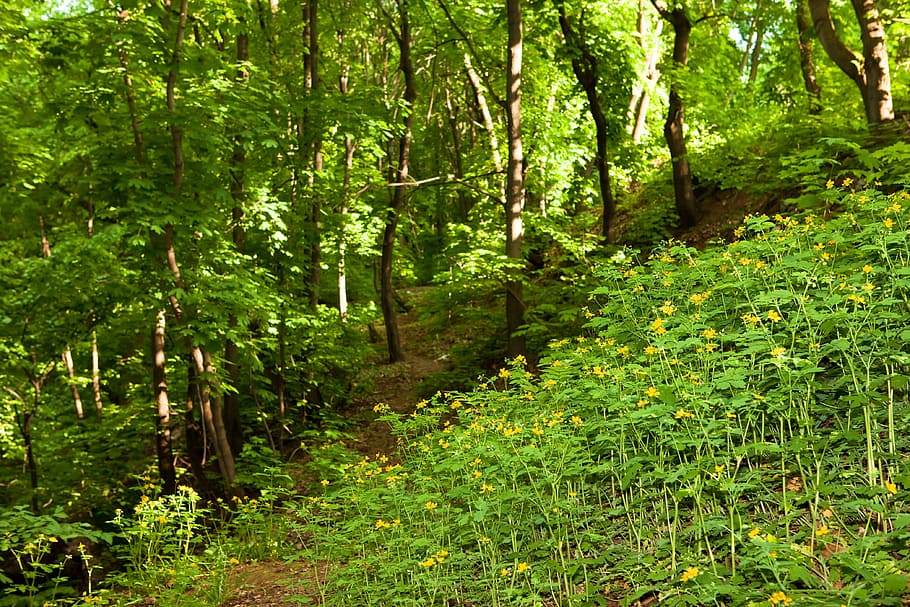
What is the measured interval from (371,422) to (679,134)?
803cm

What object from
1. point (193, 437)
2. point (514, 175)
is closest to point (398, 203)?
point (514, 175)

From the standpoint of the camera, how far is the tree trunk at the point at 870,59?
848 centimetres

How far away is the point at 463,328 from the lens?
16.2 metres

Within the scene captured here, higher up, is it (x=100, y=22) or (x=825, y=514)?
(x=100, y=22)

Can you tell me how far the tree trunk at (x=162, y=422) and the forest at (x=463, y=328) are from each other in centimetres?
6

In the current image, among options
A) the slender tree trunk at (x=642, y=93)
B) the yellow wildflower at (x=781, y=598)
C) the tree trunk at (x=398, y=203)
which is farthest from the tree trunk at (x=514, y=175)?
the yellow wildflower at (x=781, y=598)

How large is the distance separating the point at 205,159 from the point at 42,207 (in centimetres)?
624

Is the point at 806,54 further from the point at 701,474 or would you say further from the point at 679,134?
the point at 701,474

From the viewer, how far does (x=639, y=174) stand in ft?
43.3

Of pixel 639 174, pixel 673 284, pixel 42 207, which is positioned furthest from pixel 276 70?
pixel 673 284

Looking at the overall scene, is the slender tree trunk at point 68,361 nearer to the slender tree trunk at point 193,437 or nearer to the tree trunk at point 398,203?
the slender tree trunk at point 193,437

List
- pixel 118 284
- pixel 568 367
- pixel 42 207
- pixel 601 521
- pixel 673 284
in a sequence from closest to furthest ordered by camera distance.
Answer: pixel 601 521, pixel 568 367, pixel 673 284, pixel 118 284, pixel 42 207

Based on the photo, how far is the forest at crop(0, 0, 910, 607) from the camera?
3.58 meters

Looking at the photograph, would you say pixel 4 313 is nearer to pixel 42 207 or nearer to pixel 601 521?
pixel 42 207
